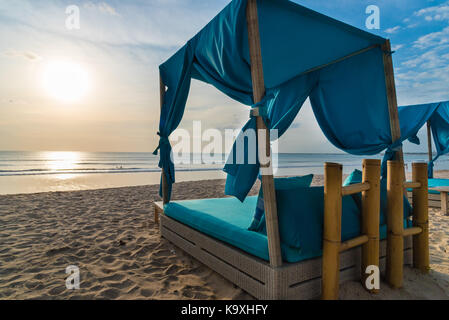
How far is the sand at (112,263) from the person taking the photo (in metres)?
1.80

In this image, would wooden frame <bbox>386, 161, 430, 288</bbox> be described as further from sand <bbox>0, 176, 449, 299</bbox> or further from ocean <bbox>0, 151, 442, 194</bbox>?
ocean <bbox>0, 151, 442, 194</bbox>

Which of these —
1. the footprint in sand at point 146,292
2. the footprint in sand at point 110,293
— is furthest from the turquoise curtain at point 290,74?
the footprint in sand at point 110,293

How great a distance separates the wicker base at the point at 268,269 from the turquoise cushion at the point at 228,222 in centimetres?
6

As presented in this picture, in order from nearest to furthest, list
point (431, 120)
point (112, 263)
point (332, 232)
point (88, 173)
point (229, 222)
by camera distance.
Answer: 1. point (332, 232)
2. point (229, 222)
3. point (112, 263)
4. point (431, 120)
5. point (88, 173)

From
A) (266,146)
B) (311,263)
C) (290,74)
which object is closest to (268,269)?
(311,263)

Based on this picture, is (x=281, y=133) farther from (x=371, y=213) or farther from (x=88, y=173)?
(x=88, y=173)

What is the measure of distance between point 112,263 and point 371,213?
2.48 m

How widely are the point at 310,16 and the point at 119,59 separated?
338 cm

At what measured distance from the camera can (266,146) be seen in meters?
1.65

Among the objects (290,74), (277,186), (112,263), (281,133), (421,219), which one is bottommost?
(112,263)

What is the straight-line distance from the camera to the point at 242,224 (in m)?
2.09

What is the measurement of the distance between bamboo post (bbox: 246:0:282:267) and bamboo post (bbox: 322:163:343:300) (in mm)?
335

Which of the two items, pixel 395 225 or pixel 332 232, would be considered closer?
pixel 332 232

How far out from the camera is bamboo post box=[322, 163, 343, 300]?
1539 millimetres
